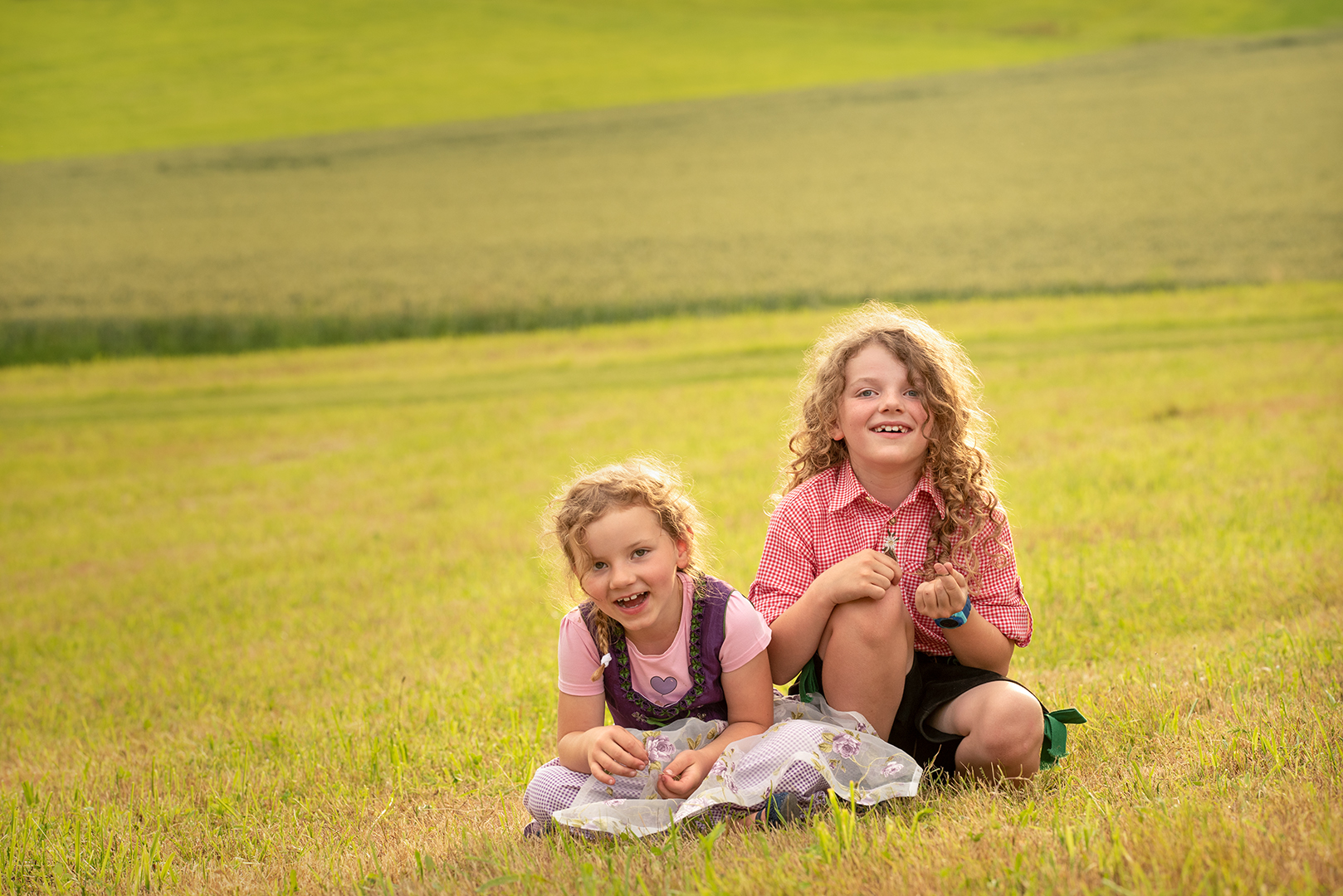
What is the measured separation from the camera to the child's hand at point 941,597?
8.90 ft

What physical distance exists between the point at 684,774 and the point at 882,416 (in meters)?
1.12

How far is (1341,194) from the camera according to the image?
20.8 metres

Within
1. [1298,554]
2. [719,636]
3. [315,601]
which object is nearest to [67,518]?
[315,601]

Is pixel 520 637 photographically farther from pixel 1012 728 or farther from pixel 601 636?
pixel 1012 728

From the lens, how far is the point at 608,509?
2.76 metres

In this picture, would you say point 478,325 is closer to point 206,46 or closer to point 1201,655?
point 1201,655

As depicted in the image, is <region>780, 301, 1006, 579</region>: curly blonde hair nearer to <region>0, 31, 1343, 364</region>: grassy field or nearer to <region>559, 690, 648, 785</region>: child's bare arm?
<region>559, 690, 648, 785</region>: child's bare arm

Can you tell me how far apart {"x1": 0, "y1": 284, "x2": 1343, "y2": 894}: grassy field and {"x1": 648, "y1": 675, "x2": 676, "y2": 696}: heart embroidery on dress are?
44 cm

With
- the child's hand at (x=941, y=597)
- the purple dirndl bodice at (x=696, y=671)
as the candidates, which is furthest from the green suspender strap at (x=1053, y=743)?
the purple dirndl bodice at (x=696, y=671)

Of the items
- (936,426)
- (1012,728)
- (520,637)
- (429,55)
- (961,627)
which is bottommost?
(520,637)

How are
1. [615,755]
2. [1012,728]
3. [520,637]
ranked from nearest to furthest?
[615,755] < [1012,728] < [520,637]

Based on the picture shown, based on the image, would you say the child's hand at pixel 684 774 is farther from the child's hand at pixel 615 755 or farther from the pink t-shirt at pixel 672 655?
the pink t-shirt at pixel 672 655

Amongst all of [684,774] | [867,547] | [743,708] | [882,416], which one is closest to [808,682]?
[743,708]

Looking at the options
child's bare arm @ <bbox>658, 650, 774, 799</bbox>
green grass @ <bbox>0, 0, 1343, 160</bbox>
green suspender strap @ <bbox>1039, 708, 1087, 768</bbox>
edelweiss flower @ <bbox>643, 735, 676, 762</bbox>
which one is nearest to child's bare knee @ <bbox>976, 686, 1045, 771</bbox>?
green suspender strap @ <bbox>1039, 708, 1087, 768</bbox>
